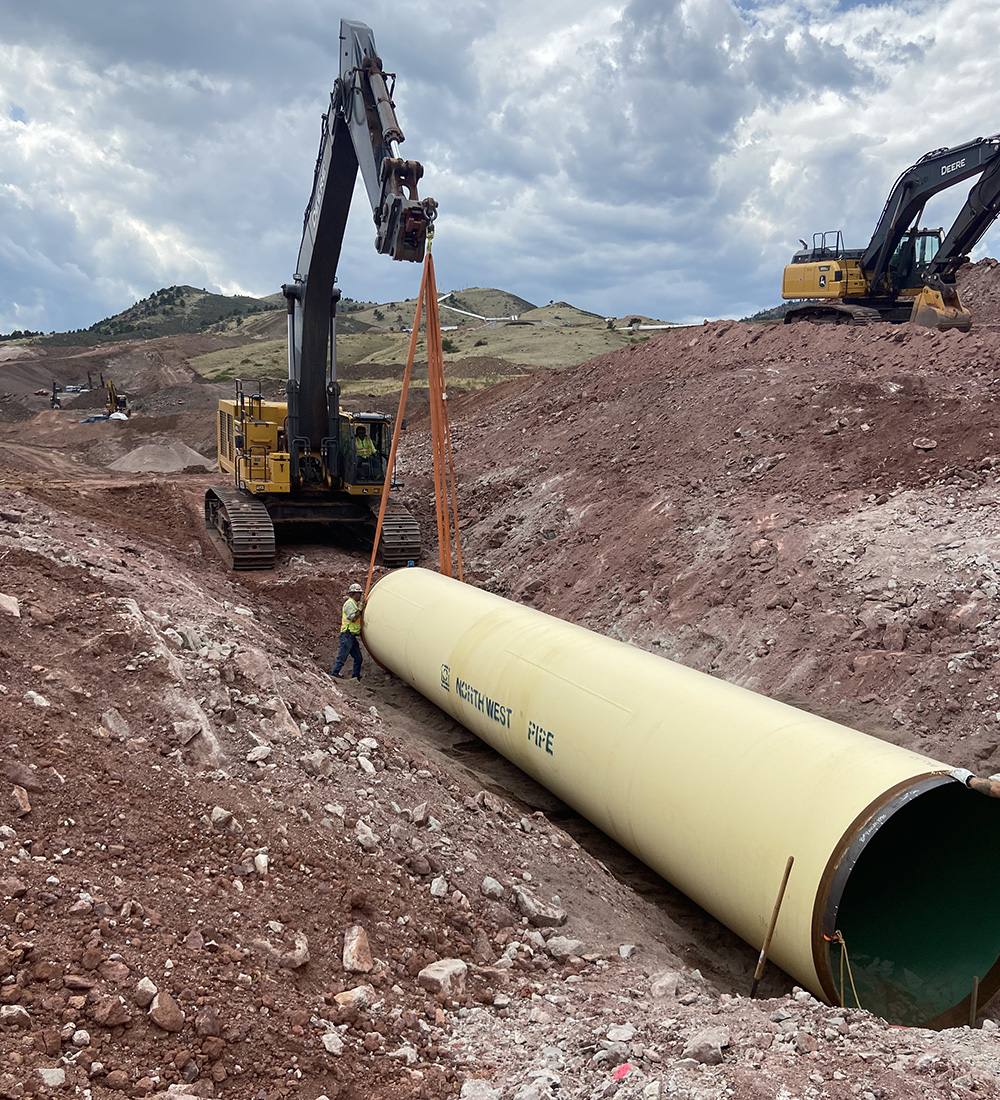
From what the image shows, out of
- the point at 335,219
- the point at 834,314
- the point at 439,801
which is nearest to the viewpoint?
the point at 439,801

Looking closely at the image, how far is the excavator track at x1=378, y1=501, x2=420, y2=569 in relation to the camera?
15781 mm

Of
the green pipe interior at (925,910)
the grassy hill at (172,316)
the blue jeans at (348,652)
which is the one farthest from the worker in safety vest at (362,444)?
the grassy hill at (172,316)

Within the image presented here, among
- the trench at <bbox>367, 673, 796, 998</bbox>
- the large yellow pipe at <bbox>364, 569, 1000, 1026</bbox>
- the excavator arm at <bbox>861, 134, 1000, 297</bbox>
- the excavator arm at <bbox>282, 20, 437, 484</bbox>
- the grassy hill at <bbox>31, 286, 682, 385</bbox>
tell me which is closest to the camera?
the large yellow pipe at <bbox>364, 569, 1000, 1026</bbox>

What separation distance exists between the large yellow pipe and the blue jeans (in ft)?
13.4

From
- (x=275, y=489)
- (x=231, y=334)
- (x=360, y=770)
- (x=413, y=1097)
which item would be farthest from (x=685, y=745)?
(x=231, y=334)

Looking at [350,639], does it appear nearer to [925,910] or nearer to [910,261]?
[925,910]

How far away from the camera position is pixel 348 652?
11.4 meters

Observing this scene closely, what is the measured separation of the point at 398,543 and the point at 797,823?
11.1 meters

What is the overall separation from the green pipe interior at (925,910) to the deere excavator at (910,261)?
1736cm

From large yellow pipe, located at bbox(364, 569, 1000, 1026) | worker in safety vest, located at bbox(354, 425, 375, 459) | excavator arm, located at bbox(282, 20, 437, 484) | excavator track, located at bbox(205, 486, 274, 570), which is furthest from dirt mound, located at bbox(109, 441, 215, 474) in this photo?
large yellow pipe, located at bbox(364, 569, 1000, 1026)

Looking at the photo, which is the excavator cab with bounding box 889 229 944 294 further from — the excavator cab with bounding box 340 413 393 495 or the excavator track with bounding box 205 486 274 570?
the excavator track with bounding box 205 486 274 570

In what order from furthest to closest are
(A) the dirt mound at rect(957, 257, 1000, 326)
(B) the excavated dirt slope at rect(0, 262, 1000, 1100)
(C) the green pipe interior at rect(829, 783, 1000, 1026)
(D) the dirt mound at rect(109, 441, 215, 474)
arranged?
(A) the dirt mound at rect(957, 257, 1000, 326) < (D) the dirt mound at rect(109, 441, 215, 474) < (C) the green pipe interior at rect(829, 783, 1000, 1026) < (B) the excavated dirt slope at rect(0, 262, 1000, 1100)

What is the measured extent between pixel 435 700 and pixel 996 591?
20.4 ft

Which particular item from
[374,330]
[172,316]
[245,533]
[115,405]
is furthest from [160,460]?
[172,316]
